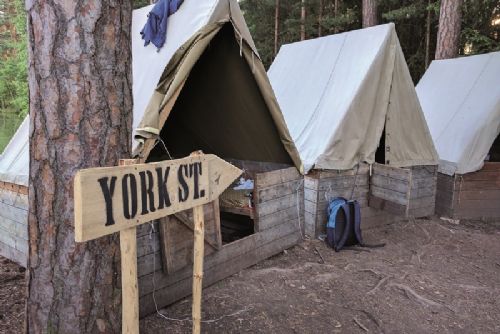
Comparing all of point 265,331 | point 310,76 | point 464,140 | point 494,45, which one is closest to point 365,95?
point 310,76

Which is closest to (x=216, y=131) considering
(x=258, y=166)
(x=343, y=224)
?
(x=258, y=166)

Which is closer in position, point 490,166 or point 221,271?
point 221,271

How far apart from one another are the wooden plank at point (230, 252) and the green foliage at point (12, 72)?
373 inches

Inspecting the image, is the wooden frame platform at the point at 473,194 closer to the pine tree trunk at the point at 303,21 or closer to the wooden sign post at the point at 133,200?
the wooden sign post at the point at 133,200

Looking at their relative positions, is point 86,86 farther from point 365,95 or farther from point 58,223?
point 365,95

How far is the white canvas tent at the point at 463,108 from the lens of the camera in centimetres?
634

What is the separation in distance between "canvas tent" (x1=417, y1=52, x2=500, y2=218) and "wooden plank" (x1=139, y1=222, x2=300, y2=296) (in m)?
3.45

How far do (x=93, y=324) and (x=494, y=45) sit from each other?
39.4 ft

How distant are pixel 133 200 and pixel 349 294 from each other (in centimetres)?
283

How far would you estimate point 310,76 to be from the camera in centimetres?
645

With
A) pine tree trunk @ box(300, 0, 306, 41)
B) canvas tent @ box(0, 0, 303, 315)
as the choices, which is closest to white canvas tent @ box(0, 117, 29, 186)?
canvas tent @ box(0, 0, 303, 315)

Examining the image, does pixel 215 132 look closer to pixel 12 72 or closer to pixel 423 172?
pixel 423 172

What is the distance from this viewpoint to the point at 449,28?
8.89 m

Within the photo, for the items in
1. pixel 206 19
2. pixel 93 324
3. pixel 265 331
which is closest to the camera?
pixel 93 324
